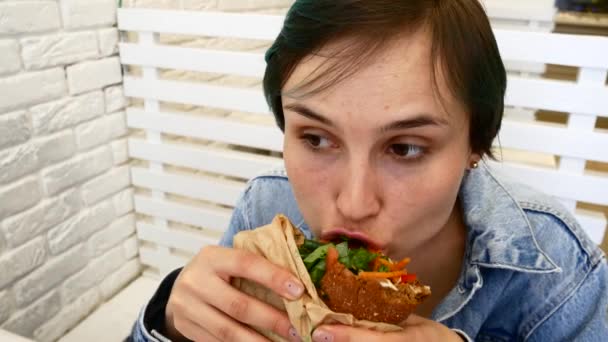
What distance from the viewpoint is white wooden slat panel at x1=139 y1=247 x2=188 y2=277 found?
223 centimetres

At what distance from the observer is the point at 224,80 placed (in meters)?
2.23

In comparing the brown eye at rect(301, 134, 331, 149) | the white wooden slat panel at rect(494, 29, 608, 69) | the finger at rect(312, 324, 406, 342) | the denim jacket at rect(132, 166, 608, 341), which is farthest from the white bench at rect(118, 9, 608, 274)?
the finger at rect(312, 324, 406, 342)

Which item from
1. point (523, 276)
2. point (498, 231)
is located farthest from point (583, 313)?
point (498, 231)

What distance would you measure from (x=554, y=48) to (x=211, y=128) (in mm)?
1226

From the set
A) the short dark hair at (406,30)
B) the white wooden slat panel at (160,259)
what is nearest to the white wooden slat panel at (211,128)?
the white wooden slat panel at (160,259)

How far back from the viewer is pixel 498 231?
1.09m

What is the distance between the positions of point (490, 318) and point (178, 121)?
137 centimetres

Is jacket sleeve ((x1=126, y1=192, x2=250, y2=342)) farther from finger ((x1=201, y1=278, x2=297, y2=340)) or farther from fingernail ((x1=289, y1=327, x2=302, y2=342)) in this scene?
fingernail ((x1=289, y1=327, x2=302, y2=342))

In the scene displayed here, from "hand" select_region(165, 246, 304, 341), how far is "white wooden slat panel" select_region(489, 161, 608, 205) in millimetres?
1103

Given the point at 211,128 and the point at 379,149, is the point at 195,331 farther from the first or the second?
the point at 211,128

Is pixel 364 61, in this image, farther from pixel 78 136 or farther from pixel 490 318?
pixel 78 136

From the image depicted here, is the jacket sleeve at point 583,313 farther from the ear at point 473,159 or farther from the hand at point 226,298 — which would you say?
the hand at point 226,298

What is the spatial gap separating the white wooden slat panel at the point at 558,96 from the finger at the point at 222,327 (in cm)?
114

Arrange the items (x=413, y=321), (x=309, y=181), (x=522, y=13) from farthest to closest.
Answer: (x=522, y=13)
(x=309, y=181)
(x=413, y=321)
